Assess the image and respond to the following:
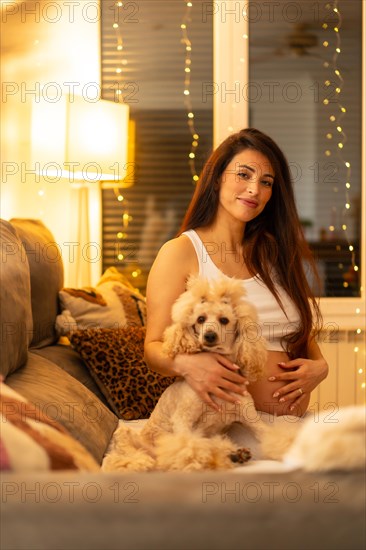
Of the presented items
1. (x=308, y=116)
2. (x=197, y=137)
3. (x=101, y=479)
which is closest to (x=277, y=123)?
(x=308, y=116)

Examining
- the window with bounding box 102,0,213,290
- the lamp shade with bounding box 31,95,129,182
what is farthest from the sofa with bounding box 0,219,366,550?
the window with bounding box 102,0,213,290

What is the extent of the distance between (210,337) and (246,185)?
0.68 metres

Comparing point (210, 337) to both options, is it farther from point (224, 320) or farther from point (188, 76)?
point (188, 76)

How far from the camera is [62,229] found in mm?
3568

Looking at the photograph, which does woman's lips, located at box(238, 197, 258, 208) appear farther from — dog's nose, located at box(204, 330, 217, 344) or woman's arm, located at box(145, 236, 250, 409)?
dog's nose, located at box(204, 330, 217, 344)

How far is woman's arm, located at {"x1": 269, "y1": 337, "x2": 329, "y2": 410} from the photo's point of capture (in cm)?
202

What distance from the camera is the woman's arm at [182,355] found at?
1.68 metres

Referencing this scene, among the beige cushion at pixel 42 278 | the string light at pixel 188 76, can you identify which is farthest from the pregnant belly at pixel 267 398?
the string light at pixel 188 76

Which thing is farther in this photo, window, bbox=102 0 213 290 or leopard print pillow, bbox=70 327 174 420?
window, bbox=102 0 213 290

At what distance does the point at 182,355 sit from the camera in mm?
1717

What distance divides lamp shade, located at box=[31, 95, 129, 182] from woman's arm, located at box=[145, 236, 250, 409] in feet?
3.60

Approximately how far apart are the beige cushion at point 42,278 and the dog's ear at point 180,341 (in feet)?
2.54

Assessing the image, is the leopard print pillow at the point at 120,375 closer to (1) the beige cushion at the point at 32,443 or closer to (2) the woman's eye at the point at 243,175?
(2) the woman's eye at the point at 243,175

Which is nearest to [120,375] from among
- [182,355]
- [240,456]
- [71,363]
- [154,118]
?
[71,363]
